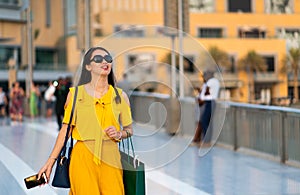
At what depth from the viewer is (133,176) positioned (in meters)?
3.62

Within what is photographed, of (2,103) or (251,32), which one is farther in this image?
(251,32)

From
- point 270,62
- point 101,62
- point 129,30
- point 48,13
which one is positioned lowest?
point 101,62

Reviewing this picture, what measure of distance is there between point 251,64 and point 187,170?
43.3 meters

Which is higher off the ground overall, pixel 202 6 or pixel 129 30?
pixel 202 6

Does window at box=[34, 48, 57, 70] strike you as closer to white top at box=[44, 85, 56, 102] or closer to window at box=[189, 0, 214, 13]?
window at box=[189, 0, 214, 13]

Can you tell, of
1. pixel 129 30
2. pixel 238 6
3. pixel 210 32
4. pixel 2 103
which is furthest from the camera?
pixel 238 6

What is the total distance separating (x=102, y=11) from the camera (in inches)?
2056

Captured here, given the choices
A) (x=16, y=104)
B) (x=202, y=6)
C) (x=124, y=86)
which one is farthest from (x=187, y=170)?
(x=202, y=6)

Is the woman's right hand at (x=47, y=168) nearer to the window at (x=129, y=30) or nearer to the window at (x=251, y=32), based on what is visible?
the window at (x=129, y=30)

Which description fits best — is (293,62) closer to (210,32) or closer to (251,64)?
(251,64)

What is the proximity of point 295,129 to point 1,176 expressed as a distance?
4.54m

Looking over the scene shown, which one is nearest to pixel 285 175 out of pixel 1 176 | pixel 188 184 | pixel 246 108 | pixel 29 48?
pixel 188 184

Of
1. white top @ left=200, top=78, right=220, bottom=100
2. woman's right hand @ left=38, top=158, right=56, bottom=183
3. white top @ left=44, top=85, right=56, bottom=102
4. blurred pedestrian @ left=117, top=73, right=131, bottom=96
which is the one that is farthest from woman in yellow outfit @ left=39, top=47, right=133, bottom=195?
white top @ left=44, top=85, right=56, bottom=102

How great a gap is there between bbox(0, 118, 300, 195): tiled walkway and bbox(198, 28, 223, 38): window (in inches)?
1663
